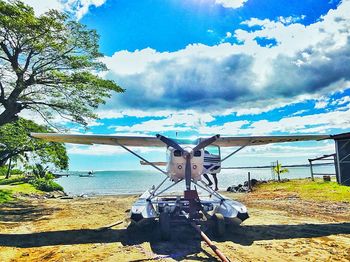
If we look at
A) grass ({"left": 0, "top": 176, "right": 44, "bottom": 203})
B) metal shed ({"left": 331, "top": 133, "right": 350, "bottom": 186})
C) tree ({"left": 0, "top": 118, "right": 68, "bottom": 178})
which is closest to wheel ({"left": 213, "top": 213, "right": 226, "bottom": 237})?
tree ({"left": 0, "top": 118, "right": 68, "bottom": 178})

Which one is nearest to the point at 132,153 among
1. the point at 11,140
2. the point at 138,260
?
the point at 138,260

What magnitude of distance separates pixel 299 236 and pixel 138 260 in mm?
4289

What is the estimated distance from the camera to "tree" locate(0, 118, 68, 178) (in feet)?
51.9

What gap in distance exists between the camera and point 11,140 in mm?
15586

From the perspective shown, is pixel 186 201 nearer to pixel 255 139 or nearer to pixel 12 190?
pixel 255 139

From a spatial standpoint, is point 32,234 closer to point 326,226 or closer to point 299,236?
point 299,236

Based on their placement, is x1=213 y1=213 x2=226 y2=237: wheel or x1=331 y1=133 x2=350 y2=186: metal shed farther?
x1=331 y1=133 x2=350 y2=186: metal shed

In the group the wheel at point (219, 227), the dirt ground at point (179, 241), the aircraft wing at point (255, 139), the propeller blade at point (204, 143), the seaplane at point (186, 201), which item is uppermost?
the aircraft wing at point (255, 139)

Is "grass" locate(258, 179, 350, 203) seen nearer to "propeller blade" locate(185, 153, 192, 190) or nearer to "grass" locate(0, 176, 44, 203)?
"propeller blade" locate(185, 153, 192, 190)

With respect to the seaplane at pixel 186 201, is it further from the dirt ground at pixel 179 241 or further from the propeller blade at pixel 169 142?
the dirt ground at pixel 179 241

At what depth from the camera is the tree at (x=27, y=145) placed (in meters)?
15.8

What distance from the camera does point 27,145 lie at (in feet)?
53.6

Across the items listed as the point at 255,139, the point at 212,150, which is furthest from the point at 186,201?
the point at 255,139

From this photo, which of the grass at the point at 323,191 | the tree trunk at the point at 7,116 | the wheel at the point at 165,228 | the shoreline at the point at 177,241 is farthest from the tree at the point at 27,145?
the grass at the point at 323,191
